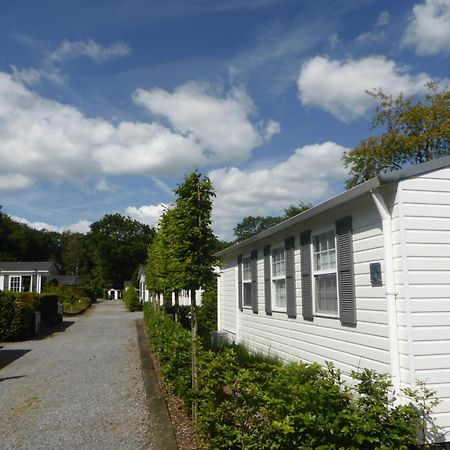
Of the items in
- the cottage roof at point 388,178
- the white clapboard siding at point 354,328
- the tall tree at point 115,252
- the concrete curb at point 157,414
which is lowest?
the concrete curb at point 157,414

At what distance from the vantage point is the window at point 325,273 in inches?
259

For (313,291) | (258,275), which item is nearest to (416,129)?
(258,275)

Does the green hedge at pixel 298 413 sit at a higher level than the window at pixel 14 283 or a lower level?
lower

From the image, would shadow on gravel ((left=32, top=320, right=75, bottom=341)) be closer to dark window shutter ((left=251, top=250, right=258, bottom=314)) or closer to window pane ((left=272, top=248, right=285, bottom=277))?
dark window shutter ((left=251, top=250, right=258, bottom=314))

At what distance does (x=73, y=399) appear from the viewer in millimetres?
7484

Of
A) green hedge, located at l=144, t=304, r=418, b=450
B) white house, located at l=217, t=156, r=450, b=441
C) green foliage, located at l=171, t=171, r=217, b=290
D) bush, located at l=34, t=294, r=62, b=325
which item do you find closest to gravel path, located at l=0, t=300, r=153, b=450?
green hedge, located at l=144, t=304, r=418, b=450

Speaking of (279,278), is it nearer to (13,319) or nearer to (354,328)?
(354,328)

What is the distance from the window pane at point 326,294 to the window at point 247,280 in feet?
13.8

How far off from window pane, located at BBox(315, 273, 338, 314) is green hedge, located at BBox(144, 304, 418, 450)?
240 centimetres

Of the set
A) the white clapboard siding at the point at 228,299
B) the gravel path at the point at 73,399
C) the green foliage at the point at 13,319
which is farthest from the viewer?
the green foliage at the point at 13,319

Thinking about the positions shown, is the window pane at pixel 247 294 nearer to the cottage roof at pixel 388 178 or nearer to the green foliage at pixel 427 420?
the cottage roof at pixel 388 178

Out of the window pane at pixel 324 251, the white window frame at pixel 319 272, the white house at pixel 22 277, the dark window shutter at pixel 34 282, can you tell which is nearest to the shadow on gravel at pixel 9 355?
the white window frame at pixel 319 272

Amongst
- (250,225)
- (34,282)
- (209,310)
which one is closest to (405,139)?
(209,310)

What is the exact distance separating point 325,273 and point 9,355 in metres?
10.1
